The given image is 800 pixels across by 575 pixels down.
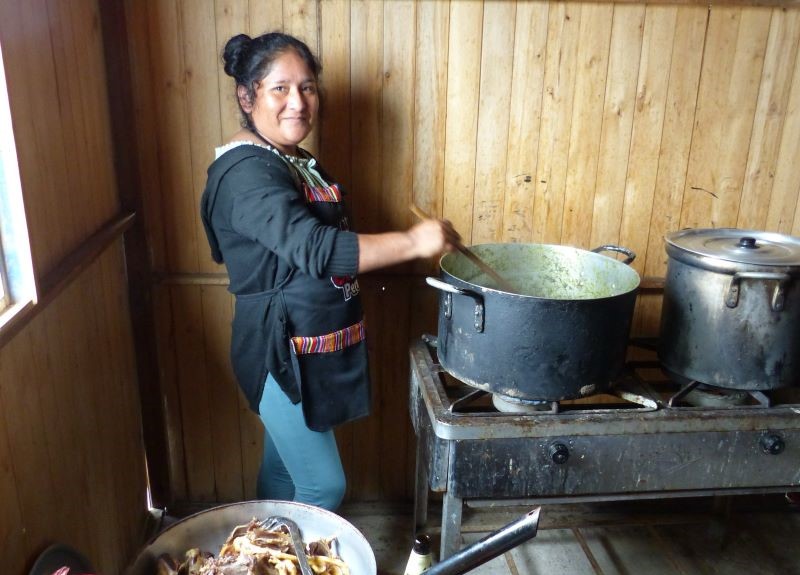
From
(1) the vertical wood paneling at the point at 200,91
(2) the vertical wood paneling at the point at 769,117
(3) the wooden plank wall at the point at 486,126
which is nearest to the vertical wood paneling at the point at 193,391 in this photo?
(3) the wooden plank wall at the point at 486,126

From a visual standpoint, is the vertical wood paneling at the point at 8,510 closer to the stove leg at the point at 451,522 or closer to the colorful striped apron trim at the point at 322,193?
the colorful striped apron trim at the point at 322,193

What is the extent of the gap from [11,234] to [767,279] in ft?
4.99

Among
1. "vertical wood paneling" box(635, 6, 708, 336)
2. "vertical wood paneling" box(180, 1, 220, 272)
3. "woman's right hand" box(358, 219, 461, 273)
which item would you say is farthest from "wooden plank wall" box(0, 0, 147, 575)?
"vertical wood paneling" box(635, 6, 708, 336)

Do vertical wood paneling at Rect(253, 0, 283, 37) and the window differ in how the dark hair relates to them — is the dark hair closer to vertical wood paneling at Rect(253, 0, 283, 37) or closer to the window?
vertical wood paneling at Rect(253, 0, 283, 37)

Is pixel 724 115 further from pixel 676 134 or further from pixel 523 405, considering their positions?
pixel 523 405

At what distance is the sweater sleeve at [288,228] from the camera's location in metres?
1.38

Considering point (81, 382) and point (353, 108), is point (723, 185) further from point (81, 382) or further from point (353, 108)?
point (81, 382)

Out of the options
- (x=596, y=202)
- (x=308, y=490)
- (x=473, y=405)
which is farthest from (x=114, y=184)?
(x=596, y=202)

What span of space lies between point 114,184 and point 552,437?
4.31ft

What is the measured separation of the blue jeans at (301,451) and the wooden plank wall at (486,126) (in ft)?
1.67

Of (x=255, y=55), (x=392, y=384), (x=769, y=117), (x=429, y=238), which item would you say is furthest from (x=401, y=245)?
(x=769, y=117)

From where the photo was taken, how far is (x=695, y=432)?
5.08 feet

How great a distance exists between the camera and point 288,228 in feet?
4.54

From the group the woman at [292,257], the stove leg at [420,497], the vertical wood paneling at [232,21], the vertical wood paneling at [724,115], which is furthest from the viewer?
the stove leg at [420,497]
